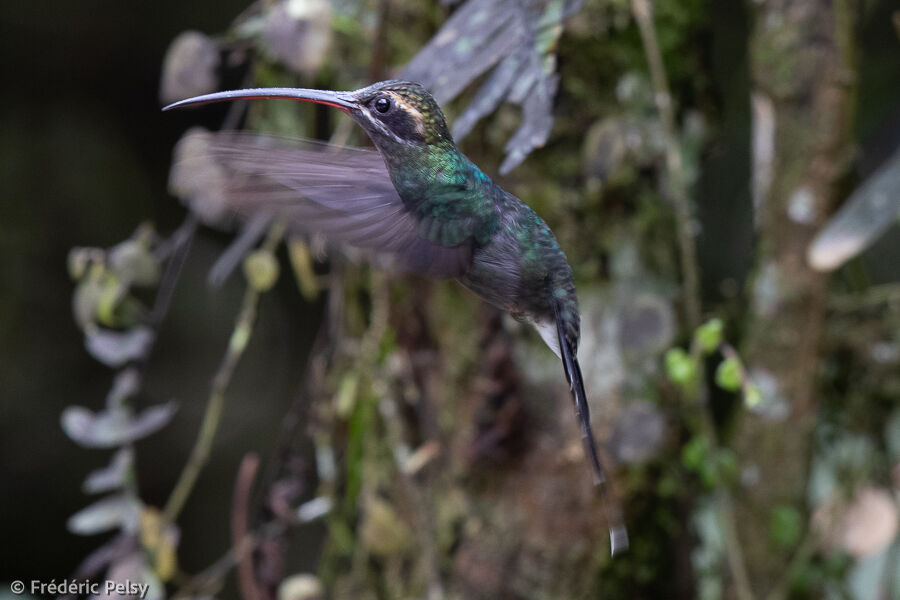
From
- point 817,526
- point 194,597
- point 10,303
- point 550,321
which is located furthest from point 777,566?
point 10,303

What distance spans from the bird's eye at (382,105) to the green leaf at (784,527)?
872mm

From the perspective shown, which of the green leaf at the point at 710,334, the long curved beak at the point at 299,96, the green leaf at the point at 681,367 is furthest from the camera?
the green leaf at the point at 681,367

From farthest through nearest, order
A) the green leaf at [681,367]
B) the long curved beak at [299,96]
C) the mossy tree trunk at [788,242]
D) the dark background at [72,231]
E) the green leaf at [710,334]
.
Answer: the dark background at [72,231] → the mossy tree trunk at [788,242] → the green leaf at [681,367] → the green leaf at [710,334] → the long curved beak at [299,96]

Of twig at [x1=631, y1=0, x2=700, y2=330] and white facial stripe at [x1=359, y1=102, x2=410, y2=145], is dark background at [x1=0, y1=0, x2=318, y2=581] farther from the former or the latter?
white facial stripe at [x1=359, y1=102, x2=410, y2=145]

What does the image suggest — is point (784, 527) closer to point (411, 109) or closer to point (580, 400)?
point (580, 400)

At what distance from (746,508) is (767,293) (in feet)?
0.99

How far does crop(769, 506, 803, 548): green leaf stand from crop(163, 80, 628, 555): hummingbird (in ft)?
2.20

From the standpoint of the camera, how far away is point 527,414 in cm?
100

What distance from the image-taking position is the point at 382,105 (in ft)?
1.49

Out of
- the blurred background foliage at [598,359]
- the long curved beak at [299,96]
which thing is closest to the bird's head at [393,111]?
the long curved beak at [299,96]

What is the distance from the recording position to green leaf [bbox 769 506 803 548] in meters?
1.06

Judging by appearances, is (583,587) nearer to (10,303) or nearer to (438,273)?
(438,273)

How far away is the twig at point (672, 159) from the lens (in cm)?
88

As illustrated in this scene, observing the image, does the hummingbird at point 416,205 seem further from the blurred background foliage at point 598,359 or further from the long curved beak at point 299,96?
the blurred background foliage at point 598,359
